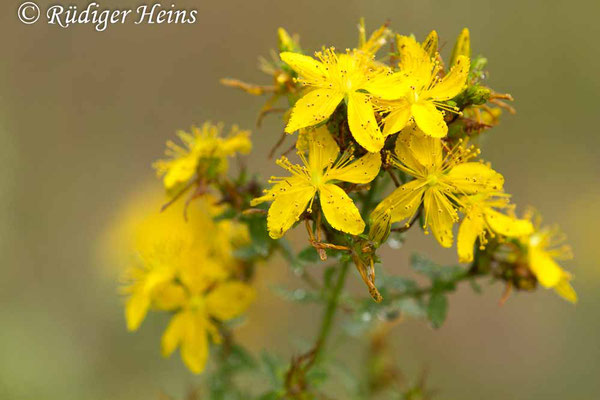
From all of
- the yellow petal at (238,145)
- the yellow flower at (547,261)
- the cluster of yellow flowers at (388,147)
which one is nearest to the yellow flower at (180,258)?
the yellow petal at (238,145)

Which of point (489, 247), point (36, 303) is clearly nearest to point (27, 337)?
point (36, 303)

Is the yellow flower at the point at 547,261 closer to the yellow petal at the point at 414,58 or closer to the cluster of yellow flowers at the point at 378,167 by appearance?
the cluster of yellow flowers at the point at 378,167

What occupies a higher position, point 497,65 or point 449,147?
point 497,65

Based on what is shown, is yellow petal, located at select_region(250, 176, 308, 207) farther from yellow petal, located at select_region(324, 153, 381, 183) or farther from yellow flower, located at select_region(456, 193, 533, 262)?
yellow flower, located at select_region(456, 193, 533, 262)

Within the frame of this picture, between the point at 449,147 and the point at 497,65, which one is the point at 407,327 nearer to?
the point at 497,65

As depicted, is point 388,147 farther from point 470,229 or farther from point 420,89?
point 470,229
